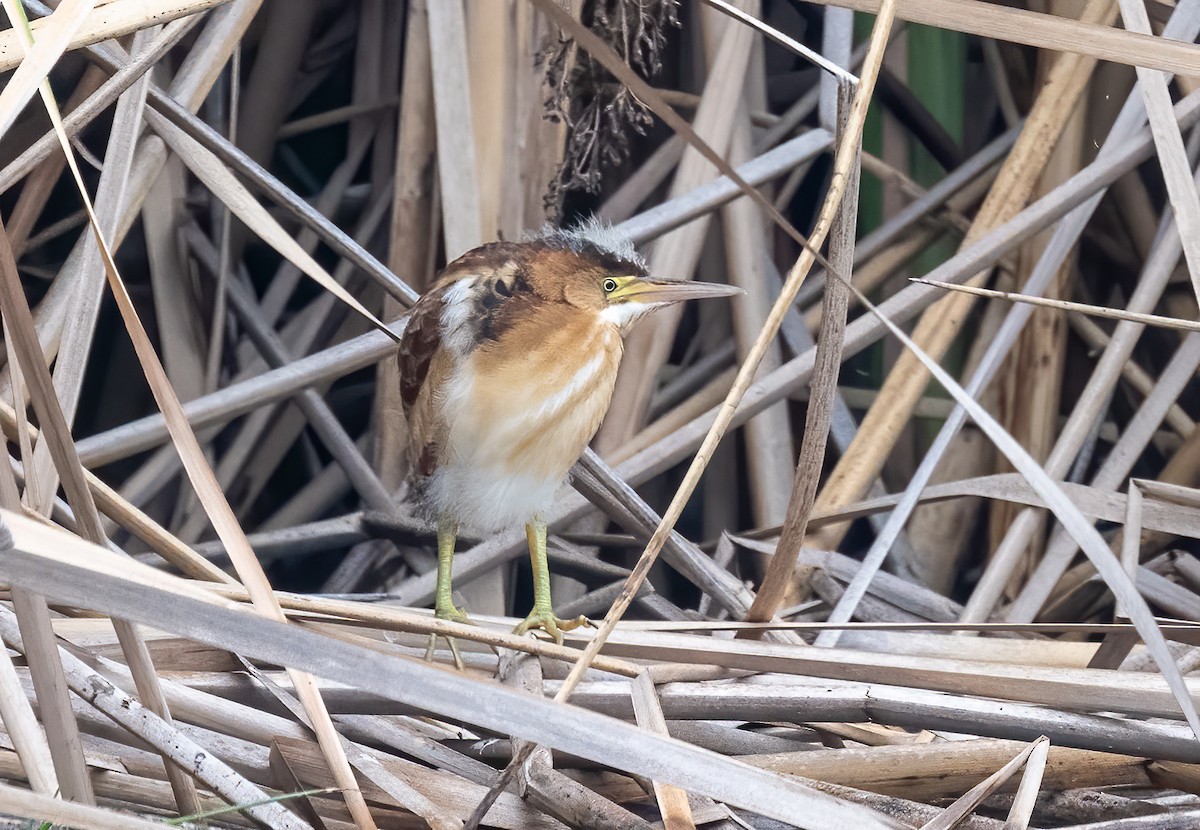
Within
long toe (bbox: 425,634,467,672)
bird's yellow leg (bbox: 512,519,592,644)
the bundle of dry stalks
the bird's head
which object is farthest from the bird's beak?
long toe (bbox: 425,634,467,672)

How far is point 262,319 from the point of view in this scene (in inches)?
77.8

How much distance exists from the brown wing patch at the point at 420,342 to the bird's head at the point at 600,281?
0.13m

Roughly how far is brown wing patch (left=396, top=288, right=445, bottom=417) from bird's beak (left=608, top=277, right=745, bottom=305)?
0.72ft

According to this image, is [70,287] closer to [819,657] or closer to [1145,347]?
[819,657]

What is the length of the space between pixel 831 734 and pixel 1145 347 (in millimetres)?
1174

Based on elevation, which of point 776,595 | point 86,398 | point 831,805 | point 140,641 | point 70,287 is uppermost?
point 86,398

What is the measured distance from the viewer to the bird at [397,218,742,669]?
1.39 m

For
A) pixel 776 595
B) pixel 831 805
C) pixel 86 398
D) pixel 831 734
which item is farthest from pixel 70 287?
pixel 831 805

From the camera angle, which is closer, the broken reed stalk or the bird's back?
the broken reed stalk

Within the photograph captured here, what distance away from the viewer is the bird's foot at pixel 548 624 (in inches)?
55.4

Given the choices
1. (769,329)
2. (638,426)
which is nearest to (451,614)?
(638,426)

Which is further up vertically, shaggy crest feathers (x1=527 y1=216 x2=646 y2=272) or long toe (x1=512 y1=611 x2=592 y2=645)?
shaggy crest feathers (x1=527 y1=216 x2=646 y2=272)

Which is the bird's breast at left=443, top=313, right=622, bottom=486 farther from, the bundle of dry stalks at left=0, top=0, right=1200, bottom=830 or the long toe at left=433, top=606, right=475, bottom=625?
the long toe at left=433, top=606, right=475, bottom=625

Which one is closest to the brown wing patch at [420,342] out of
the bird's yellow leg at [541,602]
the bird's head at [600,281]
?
the bird's head at [600,281]
